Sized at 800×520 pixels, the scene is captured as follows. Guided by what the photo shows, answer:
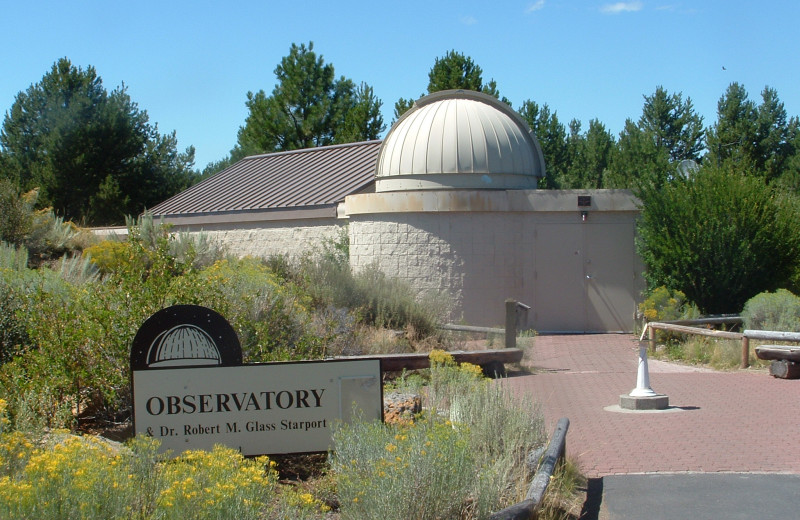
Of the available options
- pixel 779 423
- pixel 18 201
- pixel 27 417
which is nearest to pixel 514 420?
pixel 27 417

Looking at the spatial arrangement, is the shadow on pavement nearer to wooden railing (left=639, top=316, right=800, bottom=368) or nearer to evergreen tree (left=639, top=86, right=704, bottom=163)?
wooden railing (left=639, top=316, right=800, bottom=368)

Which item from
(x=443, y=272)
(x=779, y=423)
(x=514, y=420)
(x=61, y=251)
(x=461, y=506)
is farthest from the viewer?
(x=61, y=251)

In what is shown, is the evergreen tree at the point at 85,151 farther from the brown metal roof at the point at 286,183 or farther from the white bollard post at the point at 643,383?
the white bollard post at the point at 643,383

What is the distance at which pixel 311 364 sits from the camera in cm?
602

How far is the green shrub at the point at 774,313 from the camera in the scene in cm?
1461

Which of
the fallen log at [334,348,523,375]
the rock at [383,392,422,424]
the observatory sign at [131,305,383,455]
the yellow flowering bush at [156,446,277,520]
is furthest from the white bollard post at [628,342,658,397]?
the yellow flowering bush at [156,446,277,520]

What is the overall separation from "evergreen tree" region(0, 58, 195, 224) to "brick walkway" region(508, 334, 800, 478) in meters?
31.0

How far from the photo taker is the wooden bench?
12195mm

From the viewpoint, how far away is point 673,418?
970 centimetres

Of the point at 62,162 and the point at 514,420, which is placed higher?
the point at 62,162

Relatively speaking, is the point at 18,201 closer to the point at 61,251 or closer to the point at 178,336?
the point at 61,251

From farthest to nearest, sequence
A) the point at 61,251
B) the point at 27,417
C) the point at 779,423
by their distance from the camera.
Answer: the point at 61,251
the point at 779,423
the point at 27,417

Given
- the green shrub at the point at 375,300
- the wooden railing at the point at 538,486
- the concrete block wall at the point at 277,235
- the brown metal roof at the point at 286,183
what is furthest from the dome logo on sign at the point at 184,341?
the brown metal roof at the point at 286,183

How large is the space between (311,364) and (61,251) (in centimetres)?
1553
